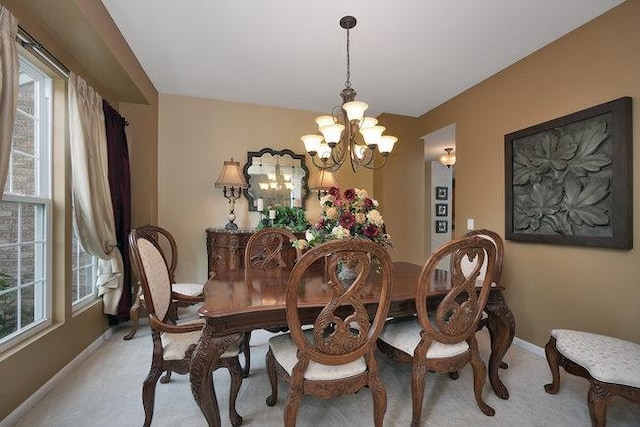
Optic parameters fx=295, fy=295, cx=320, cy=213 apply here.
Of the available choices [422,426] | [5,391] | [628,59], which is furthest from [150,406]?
A: [628,59]

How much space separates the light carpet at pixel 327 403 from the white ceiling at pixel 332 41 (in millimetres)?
2585

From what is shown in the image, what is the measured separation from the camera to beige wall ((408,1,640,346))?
1995 millimetres

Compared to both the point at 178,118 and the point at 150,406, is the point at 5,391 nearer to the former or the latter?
the point at 150,406

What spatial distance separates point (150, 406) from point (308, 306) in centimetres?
99

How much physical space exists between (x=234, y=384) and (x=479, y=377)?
1370mm

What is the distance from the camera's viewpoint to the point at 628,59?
1.99m

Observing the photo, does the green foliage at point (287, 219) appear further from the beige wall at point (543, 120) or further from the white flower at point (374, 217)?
the beige wall at point (543, 120)

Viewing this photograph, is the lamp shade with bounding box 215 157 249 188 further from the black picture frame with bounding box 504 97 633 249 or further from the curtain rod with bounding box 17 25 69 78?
the black picture frame with bounding box 504 97 633 249

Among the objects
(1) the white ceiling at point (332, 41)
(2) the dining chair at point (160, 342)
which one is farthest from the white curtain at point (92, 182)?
(2) the dining chair at point (160, 342)

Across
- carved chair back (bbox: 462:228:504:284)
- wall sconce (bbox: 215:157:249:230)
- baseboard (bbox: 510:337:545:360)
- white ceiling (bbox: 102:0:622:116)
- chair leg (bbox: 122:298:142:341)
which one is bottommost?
baseboard (bbox: 510:337:545:360)

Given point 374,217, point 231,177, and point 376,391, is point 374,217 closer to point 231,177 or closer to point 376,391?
point 376,391

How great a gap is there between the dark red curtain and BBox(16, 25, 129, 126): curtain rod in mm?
653

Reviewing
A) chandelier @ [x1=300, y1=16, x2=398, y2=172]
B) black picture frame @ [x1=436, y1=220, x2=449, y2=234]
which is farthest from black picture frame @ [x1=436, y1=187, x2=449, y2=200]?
chandelier @ [x1=300, y1=16, x2=398, y2=172]

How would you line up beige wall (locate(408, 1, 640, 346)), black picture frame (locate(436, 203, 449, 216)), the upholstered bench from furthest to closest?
black picture frame (locate(436, 203, 449, 216)) < beige wall (locate(408, 1, 640, 346)) < the upholstered bench
